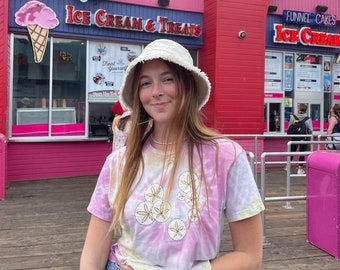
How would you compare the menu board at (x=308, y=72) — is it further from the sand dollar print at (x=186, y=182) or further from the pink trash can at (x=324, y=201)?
the sand dollar print at (x=186, y=182)

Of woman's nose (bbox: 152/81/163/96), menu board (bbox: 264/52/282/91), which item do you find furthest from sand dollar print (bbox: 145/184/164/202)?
menu board (bbox: 264/52/282/91)

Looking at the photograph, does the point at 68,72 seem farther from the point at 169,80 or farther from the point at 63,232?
the point at 169,80

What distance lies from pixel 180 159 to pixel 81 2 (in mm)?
7782

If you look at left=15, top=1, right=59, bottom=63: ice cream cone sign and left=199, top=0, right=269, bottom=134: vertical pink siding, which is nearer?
left=15, top=1, right=59, bottom=63: ice cream cone sign

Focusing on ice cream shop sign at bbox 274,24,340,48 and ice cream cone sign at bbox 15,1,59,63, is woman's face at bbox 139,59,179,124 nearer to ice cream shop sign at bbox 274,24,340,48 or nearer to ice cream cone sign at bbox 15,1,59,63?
ice cream cone sign at bbox 15,1,59,63

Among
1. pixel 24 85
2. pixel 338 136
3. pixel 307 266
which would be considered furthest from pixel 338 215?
pixel 24 85

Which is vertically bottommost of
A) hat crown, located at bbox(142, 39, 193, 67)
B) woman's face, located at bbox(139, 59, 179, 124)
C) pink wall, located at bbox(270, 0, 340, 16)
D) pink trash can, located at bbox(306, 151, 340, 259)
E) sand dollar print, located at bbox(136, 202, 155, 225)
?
pink trash can, located at bbox(306, 151, 340, 259)

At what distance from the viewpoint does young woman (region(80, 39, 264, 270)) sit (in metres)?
1.28

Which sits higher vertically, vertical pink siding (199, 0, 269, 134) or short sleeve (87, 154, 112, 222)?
vertical pink siding (199, 0, 269, 134)

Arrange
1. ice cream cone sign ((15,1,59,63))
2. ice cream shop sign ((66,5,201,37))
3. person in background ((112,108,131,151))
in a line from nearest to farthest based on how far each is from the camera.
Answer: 1. person in background ((112,108,131,151))
2. ice cream cone sign ((15,1,59,63))
3. ice cream shop sign ((66,5,201,37))

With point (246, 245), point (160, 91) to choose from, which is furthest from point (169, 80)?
point (246, 245)

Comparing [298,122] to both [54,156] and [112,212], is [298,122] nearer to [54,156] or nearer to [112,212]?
[54,156]

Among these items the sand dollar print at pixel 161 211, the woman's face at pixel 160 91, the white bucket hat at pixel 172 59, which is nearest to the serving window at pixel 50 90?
the white bucket hat at pixel 172 59

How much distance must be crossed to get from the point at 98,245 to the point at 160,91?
2.07 ft
